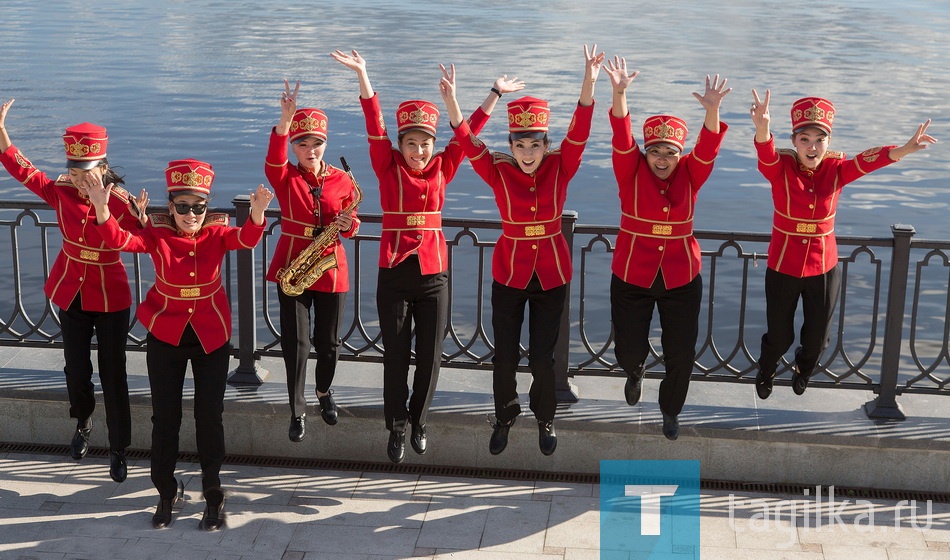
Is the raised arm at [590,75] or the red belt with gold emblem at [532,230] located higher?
the raised arm at [590,75]

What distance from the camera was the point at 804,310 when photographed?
746 cm

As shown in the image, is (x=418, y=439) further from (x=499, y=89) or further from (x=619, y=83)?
(x=619, y=83)

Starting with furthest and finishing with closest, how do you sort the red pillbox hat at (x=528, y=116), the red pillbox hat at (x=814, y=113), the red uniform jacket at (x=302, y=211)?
the red uniform jacket at (x=302, y=211) < the red pillbox hat at (x=814, y=113) < the red pillbox hat at (x=528, y=116)

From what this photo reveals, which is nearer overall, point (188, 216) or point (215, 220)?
point (188, 216)

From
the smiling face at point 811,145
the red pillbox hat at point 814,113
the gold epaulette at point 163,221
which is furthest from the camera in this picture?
the smiling face at point 811,145

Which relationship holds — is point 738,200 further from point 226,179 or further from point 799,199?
point 799,199

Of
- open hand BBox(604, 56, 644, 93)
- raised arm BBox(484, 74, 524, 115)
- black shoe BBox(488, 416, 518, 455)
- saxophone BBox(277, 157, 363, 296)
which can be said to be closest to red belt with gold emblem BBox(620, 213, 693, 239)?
open hand BBox(604, 56, 644, 93)

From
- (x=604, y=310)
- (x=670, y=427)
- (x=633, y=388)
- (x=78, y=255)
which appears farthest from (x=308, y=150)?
(x=604, y=310)

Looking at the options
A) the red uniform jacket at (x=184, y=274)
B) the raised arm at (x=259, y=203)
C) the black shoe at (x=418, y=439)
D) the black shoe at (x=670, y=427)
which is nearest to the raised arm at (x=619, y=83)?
the black shoe at (x=670, y=427)

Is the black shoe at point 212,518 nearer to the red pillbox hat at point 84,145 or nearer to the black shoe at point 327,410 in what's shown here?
the black shoe at point 327,410

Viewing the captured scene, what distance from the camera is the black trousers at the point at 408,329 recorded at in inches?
289

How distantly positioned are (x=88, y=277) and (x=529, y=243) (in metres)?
2.82

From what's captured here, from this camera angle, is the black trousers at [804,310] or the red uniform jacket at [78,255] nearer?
the red uniform jacket at [78,255]

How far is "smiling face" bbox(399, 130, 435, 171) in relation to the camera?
7.24 meters
